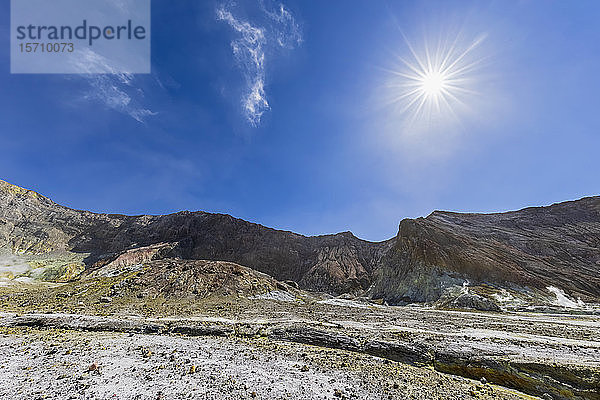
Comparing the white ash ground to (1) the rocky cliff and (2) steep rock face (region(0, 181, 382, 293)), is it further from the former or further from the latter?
(2) steep rock face (region(0, 181, 382, 293))

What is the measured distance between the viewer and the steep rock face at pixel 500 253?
5428 centimetres

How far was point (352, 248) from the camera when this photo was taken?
114688 millimetres

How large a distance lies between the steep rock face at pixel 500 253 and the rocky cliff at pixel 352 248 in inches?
10.0

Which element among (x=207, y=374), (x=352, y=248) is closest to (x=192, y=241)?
(x=352, y=248)

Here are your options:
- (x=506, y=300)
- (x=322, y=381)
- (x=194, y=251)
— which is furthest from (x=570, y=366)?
(x=194, y=251)

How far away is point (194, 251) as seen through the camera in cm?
Answer: 11169

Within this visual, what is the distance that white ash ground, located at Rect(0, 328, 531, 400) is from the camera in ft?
36.0

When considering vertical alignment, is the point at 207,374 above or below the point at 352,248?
above

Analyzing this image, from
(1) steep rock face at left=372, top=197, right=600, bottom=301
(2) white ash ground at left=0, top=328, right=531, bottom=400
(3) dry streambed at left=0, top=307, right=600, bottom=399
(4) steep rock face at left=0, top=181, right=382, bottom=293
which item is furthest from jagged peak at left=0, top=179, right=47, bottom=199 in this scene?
(1) steep rock face at left=372, top=197, right=600, bottom=301

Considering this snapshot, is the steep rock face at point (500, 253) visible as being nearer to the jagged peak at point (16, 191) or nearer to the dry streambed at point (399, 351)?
the dry streambed at point (399, 351)

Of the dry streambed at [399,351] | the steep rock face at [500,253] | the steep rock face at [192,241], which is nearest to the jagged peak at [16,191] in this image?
the steep rock face at [192,241]

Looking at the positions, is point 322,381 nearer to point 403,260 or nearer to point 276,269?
point 403,260

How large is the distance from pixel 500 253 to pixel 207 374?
71.8 metres

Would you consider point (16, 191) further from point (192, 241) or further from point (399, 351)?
point (399, 351)
